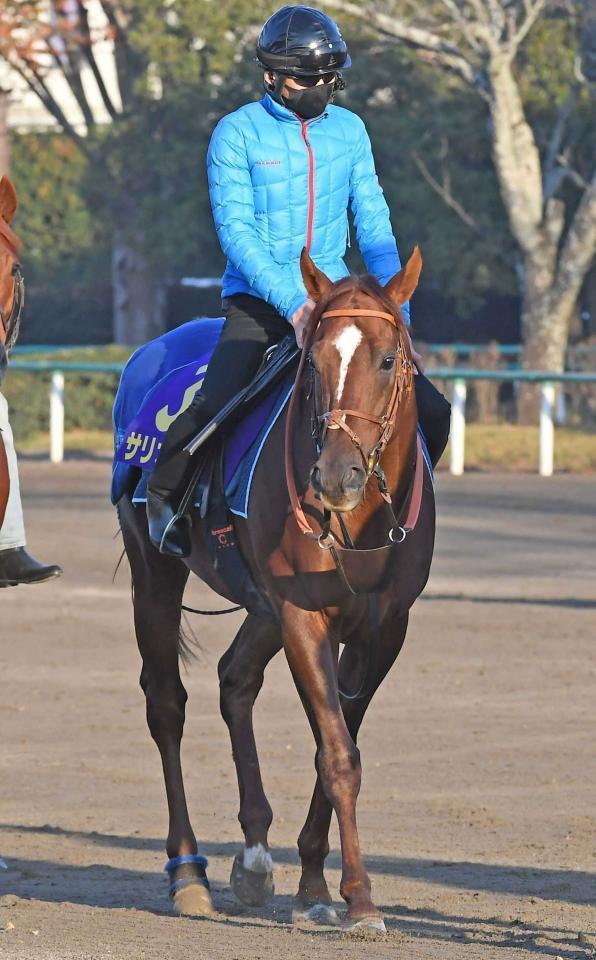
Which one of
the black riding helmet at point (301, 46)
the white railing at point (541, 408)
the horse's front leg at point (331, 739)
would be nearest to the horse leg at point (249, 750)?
the horse's front leg at point (331, 739)

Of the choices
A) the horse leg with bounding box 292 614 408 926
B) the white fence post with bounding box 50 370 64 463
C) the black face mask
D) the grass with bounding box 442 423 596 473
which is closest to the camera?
the horse leg with bounding box 292 614 408 926

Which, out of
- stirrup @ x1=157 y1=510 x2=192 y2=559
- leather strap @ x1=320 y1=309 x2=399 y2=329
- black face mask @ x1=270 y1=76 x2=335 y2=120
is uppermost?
black face mask @ x1=270 y1=76 x2=335 y2=120

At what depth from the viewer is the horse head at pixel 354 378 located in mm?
4984

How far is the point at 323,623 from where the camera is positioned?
18.3 ft

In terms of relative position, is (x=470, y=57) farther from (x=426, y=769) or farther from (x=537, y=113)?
(x=426, y=769)

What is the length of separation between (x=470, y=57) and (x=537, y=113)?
12.1 feet

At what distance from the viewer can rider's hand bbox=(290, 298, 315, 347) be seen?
5539 millimetres

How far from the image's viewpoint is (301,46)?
6.13 metres

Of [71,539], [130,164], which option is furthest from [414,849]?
[130,164]

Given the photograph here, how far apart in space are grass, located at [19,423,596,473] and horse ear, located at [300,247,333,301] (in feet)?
55.2

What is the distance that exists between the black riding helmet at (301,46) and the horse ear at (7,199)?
3.53 ft

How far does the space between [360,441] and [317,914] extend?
1682mm

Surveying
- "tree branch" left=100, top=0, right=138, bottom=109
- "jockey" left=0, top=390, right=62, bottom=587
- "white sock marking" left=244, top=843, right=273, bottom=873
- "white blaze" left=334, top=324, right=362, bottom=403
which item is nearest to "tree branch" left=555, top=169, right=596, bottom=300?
"tree branch" left=100, top=0, right=138, bottom=109

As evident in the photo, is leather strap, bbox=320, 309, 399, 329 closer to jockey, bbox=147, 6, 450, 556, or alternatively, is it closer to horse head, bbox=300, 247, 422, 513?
horse head, bbox=300, 247, 422, 513
